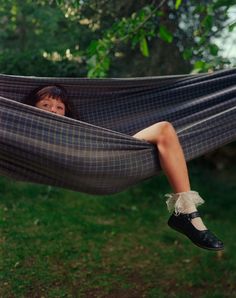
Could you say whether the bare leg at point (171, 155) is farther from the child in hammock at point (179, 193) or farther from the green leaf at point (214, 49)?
the green leaf at point (214, 49)

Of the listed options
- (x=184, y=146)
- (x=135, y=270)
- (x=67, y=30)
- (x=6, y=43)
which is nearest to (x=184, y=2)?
(x=67, y=30)

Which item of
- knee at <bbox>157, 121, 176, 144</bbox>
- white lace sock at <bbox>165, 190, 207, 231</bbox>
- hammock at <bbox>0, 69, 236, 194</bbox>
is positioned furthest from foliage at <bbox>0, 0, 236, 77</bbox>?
white lace sock at <bbox>165, 190, 207, 231</bbox>

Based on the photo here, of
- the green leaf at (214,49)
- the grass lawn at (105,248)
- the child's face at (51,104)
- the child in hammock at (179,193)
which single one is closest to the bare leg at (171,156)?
the child in hammock at (179,193)

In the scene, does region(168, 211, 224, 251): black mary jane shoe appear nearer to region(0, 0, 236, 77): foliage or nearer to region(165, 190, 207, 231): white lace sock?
region(165, 190, 207, 231): white lace sock

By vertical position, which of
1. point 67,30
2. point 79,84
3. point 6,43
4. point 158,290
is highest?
point 6,43

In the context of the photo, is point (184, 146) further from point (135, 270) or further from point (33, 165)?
point (135, 270)

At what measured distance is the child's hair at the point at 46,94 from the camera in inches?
91.9

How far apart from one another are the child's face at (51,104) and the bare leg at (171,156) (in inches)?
21.7

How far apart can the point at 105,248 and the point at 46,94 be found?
1.66 metres

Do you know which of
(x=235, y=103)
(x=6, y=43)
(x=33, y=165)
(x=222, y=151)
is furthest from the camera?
(x=6, y=43)

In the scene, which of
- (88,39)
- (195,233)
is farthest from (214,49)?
(88,39)

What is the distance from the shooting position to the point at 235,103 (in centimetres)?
224

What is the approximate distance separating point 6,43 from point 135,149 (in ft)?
16.4

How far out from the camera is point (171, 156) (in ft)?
6.37
